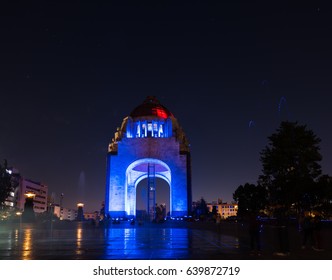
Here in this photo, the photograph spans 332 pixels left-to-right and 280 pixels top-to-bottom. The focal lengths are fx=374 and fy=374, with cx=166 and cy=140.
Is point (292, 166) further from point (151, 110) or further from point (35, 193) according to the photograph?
point (35, 193)

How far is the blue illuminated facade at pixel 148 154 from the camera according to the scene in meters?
56.6

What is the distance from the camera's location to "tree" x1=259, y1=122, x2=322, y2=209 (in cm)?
3812

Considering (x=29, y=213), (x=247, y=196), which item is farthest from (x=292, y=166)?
(x=29, y=213)

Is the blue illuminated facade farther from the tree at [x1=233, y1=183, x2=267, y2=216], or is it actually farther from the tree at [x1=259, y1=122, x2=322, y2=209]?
the tree at [x1=259, y1=122, x2=322, y2=209]

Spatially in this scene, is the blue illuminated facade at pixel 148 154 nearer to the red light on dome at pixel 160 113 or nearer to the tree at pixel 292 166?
the red light on dome at pixel 160 113

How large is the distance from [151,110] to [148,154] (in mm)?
8256

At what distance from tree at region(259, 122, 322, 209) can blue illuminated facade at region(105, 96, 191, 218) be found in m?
17.5

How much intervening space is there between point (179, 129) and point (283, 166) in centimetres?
2645

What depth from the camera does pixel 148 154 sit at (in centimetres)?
5859

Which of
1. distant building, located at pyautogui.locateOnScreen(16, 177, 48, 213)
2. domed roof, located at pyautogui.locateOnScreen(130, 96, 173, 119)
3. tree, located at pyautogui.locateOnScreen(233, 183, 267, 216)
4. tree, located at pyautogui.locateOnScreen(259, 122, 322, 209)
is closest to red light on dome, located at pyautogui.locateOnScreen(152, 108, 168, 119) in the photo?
domed roof, located at pyautogui.locateOnScreen(130, 96, 173, 119)
